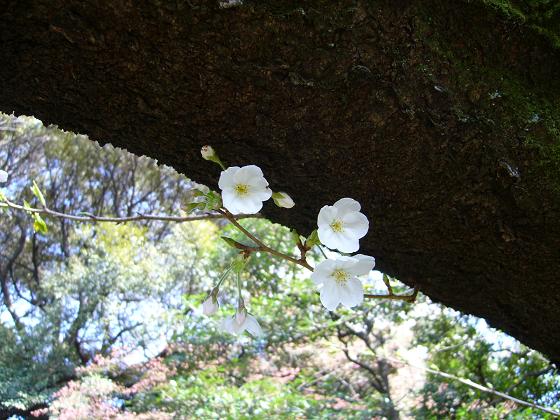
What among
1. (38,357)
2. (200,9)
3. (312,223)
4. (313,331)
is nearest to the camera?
(200,9)

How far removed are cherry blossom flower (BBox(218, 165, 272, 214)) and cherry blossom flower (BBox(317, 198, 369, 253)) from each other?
A: 0.07 metres

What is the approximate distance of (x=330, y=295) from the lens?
1.92 feet

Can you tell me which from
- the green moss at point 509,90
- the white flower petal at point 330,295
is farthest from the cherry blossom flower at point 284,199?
the green moss at point 509,90

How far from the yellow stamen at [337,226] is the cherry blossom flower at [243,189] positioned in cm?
8

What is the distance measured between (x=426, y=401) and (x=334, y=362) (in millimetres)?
984

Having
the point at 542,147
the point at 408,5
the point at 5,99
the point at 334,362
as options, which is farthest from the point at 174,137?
the point at 334,362

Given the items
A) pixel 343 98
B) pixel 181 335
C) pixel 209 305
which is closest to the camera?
pixel 343 98

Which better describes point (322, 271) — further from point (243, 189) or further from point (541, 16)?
point (541, 16)

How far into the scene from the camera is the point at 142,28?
45 centimetres

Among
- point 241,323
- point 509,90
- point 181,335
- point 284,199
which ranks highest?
point 181,335

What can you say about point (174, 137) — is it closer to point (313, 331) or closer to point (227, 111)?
point (227, 111)

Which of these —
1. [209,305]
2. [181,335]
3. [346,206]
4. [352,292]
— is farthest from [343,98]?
[181,335]

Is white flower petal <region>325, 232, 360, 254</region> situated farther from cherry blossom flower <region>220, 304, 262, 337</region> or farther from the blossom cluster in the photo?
cherry blossom flower <region>220, 304, 262, 337</region>

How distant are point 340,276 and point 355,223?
0.07m
